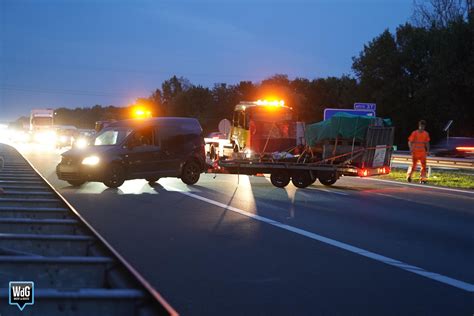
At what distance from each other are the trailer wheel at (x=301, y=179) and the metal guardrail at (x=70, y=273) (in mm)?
11312

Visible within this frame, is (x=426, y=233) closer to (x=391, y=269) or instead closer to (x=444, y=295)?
(x=391, y=269)

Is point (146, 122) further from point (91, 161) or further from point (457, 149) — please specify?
point (457, 149)

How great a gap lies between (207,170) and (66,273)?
15.3m

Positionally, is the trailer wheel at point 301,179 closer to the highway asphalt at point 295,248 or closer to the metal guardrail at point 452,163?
the highway asphalt at point 295,248

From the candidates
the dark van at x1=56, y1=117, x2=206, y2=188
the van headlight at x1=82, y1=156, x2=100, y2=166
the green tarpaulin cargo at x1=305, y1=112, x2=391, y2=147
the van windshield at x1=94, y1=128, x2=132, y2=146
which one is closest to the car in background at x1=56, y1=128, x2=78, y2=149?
the van windshield at x1=94, y1=128, x2=132, y2=146

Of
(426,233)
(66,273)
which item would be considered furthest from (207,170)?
(66,273)

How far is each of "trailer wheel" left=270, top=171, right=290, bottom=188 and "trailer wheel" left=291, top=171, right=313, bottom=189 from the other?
18 centimetres

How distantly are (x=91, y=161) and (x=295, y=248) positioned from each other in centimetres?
967

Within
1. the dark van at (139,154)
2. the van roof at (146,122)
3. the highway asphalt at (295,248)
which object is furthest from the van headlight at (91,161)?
the van roof at (146,122)

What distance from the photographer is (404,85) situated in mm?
62188

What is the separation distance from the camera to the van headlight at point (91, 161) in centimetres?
1691

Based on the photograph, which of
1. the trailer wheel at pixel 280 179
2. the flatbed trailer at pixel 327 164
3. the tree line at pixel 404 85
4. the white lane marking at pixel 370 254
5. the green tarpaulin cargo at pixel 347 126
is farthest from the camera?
the tree line at pixel 404 85

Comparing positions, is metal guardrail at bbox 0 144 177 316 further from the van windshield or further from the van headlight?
the van windshield

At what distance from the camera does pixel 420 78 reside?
63000 millimetres
